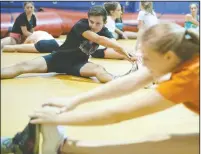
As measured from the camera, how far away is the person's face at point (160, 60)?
1.10 metres

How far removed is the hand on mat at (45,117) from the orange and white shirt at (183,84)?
0.35 m

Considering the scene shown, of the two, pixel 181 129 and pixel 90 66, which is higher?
pixel 90 66

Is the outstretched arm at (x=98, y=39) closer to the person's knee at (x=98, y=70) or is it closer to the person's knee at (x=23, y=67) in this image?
the person's knee at (x=98, y=70)

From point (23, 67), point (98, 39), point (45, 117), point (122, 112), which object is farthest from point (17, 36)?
point (122, 112)

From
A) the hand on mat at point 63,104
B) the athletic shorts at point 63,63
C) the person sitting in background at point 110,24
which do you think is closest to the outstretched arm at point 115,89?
the hand on mat at point 63,104

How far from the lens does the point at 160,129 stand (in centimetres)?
167

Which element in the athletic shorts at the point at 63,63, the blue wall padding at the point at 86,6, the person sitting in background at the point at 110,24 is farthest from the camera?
the blue wall padding at the point at 86,6

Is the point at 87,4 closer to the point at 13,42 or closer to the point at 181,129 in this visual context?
the point at 13,42

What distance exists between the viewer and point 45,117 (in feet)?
3.89

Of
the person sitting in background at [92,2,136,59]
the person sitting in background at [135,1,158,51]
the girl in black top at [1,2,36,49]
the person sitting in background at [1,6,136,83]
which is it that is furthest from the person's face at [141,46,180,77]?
the girl in black top at [1,2,36,49]

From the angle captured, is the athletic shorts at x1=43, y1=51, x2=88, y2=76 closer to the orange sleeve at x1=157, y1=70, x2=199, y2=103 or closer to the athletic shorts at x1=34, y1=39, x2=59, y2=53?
the athletic shorts at x1=34, y1=39, x2=59, y2=53

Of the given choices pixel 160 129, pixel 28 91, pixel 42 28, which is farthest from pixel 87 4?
pixel 160 129

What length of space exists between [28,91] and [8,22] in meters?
2.29

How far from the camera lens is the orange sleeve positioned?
1.10 metres
